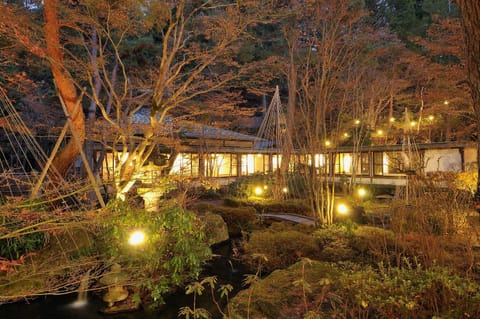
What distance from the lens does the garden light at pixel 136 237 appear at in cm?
466

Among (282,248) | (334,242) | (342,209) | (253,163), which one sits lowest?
(282,248)

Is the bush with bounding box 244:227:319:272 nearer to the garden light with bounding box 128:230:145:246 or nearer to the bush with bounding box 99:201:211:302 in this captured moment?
the bush with bounding box 99:201:211:302

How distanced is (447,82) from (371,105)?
4604 mm

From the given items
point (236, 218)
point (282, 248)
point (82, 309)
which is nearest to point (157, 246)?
point (82, 309)

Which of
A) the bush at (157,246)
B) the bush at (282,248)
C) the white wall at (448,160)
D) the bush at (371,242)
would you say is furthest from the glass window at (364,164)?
the bush at (157,246)

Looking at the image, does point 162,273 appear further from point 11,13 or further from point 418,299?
point 11,13

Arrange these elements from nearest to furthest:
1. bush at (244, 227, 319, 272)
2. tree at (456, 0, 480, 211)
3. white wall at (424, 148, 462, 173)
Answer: tree at (456, 0, 480, 211) → bush at (244, 227, 319, 272) → white wall at (424, 148, 462, 173)

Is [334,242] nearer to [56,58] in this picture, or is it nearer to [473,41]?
[473,41]

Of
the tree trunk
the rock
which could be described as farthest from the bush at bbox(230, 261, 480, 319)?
the tree trunk

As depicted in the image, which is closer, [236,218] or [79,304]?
[79,304]

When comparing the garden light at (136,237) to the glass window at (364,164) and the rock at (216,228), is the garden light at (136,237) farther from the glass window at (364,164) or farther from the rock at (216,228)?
the glass window at (364,164)

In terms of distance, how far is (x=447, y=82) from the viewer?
42.6 feet

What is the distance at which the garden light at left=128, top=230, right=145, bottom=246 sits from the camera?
4.66m

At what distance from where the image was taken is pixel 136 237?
4664 millimetres
